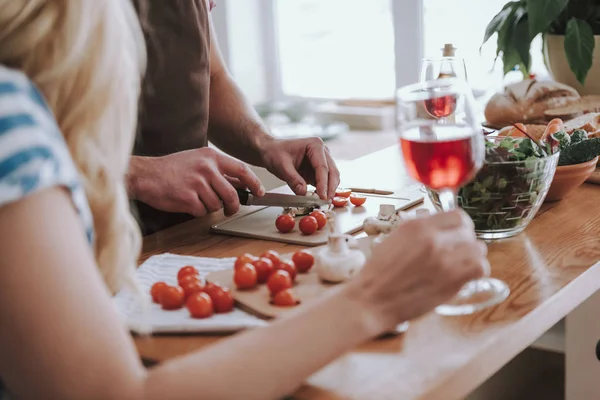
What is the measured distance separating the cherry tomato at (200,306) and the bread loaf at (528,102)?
1.20 metres

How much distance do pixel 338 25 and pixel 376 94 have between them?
1.17 ft

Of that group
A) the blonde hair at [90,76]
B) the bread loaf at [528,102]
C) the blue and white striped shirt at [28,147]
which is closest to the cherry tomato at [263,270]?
the blonde hair at [90,76]

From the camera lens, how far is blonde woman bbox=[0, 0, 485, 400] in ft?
2.21

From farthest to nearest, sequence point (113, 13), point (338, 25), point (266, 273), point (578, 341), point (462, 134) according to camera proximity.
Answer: point (338, 25)
point (578, 341)
point (266, 273)
point (462, 134)
point (113, 13)

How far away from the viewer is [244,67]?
3.88m

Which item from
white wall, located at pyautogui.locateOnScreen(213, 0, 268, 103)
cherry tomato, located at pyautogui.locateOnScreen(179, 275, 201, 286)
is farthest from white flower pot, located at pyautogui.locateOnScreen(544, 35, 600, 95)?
white wall, located at pyautogui.locateOnScreen(213, 0, 268, 103)

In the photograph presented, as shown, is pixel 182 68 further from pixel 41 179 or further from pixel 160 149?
pixel 41 179

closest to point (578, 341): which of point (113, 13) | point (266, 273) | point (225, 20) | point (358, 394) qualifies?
point (266, 273)

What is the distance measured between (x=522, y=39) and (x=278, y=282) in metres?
1.46

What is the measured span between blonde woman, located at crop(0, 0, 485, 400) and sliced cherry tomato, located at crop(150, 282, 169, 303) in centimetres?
10

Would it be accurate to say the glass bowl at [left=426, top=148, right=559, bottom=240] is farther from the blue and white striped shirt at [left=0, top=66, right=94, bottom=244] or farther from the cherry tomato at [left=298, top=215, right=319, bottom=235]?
the blue and white striped shirt at [left=0, top=66, right=94, bottom=244]

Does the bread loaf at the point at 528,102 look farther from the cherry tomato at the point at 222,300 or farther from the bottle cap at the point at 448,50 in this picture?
the cherry tomato at the point at 222,300

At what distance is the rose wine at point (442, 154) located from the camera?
919mm

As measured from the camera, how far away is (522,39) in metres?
→ 2.21
